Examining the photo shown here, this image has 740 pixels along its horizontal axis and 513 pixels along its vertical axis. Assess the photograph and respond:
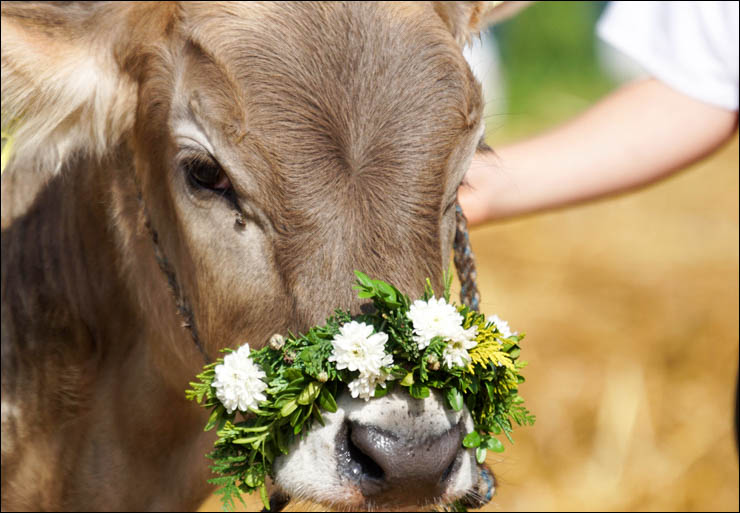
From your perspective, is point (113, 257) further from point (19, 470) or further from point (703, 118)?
point (703, 118)

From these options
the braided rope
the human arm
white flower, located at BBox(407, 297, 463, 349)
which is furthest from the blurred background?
white flower, located at BBox(407, 297, 463, 349)

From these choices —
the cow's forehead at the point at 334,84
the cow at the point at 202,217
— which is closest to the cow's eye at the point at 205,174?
the cow at the point at 202,217

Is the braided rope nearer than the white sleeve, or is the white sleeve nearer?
the braided rope

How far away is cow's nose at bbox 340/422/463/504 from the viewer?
218cm

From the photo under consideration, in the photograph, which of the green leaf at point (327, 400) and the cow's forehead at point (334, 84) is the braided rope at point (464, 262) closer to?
the cow's forehead at point (334, 84)

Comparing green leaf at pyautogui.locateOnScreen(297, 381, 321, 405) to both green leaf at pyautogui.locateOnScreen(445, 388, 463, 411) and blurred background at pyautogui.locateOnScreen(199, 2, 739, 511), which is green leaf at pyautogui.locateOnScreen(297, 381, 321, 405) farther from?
blurred background at pyautogui.locateOnScreen(199, 2, 739, 511)

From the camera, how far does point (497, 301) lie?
714 cm

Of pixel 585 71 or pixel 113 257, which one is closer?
pixel 113 257

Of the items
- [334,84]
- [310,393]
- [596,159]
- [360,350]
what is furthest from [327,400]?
[596,159]

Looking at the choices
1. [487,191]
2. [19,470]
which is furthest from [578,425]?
[19,470]

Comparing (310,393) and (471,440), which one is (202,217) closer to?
(310,393)

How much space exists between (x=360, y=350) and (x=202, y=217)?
71 centimetres

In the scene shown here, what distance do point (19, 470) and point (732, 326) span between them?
4960 millimetres

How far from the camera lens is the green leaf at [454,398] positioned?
2.26m
